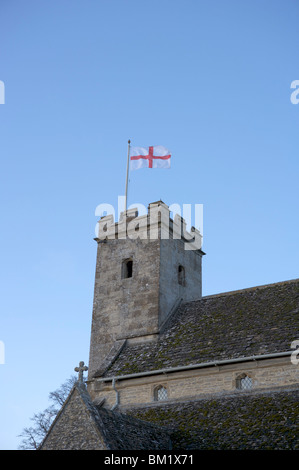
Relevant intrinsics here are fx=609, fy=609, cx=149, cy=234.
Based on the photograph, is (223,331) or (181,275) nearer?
(223,331)

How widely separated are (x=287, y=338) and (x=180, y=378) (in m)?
4.72

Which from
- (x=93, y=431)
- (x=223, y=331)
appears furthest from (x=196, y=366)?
(x=93, y=431)

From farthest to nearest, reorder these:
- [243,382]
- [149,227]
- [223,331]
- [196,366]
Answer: [149,227] < [223,331] < [196,366] < [243,382]

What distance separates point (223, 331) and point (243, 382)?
116 inches

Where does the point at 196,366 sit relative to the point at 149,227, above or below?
below

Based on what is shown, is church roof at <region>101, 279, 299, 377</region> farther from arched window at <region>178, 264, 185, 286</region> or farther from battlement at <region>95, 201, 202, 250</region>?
battlement at <region>95, 201, 202, 250</region>

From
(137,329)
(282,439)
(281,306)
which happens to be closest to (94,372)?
(137,329)

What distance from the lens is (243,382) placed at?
77.0 ft

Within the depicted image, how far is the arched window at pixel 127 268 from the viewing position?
31.6m

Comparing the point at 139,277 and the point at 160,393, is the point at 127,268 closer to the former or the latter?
the point at 139,277

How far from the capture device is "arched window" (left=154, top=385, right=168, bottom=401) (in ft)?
82.8

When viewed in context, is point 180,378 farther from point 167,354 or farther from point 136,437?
point 136,437

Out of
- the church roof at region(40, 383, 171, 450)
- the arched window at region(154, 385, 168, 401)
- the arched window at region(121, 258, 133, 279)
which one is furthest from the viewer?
the arched window at region(121, 258, 133, 279)

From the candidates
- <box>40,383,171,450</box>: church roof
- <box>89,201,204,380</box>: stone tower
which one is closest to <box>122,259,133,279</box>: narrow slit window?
<box>89,201,204,380</box>: stone tower
